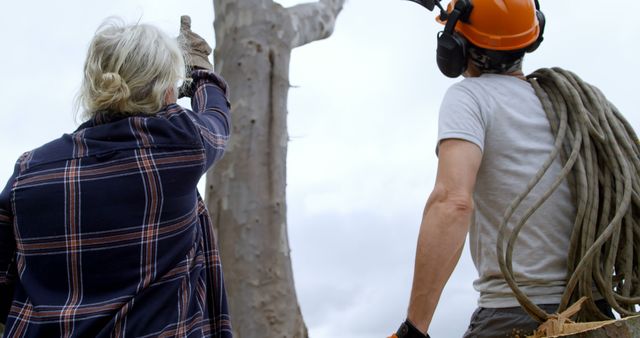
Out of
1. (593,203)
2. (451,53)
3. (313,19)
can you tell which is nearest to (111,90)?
(451,53)

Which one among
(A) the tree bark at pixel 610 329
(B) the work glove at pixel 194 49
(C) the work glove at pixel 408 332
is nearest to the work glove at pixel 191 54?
(B) the work glove at pixel 194 49

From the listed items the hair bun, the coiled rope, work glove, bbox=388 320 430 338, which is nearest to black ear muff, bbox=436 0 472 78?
the coiled rope

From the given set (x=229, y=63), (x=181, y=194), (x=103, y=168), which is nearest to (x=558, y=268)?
(x=181, y=194)

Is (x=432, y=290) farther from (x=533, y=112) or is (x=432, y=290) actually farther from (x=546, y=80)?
(x=546, y=80)

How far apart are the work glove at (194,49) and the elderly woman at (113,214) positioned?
327 mm

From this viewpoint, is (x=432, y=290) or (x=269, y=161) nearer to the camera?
(x=432, y=290)

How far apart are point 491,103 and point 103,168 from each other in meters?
1.15

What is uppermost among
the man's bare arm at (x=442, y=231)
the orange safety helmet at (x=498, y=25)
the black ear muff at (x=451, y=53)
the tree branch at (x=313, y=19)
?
the tree branch at (x=313, y=19)

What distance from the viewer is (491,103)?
101 inches

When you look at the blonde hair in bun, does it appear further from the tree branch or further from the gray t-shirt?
the tree branch

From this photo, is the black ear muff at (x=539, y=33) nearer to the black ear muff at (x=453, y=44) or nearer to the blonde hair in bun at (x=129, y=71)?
the black ear muff at (x=453, y=44)

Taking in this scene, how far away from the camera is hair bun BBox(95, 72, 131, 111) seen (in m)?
2.11

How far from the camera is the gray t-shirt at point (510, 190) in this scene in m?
2.49

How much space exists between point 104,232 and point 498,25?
1383 mm
